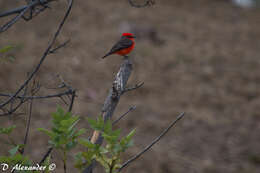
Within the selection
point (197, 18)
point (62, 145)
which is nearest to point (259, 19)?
point (197, 18)

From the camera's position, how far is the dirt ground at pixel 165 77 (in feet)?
18.5

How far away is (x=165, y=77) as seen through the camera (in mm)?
8992

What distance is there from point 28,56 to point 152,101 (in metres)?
3.99

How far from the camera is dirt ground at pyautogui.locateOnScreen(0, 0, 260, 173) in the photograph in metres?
5.64

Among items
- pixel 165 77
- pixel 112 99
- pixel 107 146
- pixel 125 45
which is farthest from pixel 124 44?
pixel 165 77

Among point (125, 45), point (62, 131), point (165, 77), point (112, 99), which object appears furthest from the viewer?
point (165, 77)

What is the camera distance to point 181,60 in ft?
33.6

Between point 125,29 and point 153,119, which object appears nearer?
point 153,119

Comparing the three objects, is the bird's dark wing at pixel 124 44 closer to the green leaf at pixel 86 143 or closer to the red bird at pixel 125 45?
the red bird at pixel 125 45

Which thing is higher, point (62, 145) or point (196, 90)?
point (62, 145)

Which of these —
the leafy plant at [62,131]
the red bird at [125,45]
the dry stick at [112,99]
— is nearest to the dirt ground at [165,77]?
the red bird at [125,45]

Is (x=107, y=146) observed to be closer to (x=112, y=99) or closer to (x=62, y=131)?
(x=62, y=131)

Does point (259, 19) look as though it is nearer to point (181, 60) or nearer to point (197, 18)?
point (197, 18)

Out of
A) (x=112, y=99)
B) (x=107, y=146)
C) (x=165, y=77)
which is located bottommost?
(x=165, y=77)
